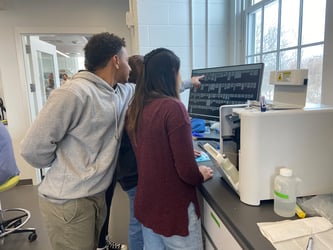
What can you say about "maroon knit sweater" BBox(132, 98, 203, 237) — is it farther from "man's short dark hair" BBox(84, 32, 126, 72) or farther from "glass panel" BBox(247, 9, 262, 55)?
"glass panel" BBox(247, 9, 262, 55)

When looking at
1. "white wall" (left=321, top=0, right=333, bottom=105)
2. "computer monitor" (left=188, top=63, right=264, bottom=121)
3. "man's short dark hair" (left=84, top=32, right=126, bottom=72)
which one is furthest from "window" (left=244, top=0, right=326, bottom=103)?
"man's short dark hair" (left=84, top=32, right=126, bottom=72)

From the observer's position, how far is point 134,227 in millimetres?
1605

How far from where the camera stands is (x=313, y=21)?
1.61 metres

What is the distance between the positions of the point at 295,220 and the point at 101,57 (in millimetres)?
1006

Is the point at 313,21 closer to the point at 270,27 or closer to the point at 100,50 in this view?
the point at 270,27

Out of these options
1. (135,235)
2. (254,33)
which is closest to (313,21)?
(254,33)

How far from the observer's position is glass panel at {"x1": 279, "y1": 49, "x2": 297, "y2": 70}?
71.2 inches

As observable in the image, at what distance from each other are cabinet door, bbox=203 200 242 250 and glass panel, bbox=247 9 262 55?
161 cm

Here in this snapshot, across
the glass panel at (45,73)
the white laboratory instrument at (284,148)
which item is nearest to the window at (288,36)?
the white laboratory instrument at (284,148)

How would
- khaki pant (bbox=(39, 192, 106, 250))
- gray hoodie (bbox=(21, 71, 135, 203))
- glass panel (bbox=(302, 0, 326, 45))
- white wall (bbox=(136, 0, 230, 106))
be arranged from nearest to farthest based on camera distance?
gray hoodie (bbox=(21, 71, 135, 203))
khaki pant (bbox=(39, 192, 106, 250))
glass panel (bbox=(302, 0, 326, 45))
white wall (bbox=(136, 0, 230, 106))

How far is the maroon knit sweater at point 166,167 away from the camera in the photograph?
3.23 feet

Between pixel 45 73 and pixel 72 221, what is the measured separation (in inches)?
135

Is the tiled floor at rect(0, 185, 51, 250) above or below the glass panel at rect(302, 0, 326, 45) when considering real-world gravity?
below

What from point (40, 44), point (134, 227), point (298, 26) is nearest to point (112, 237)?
point (134, 227)
